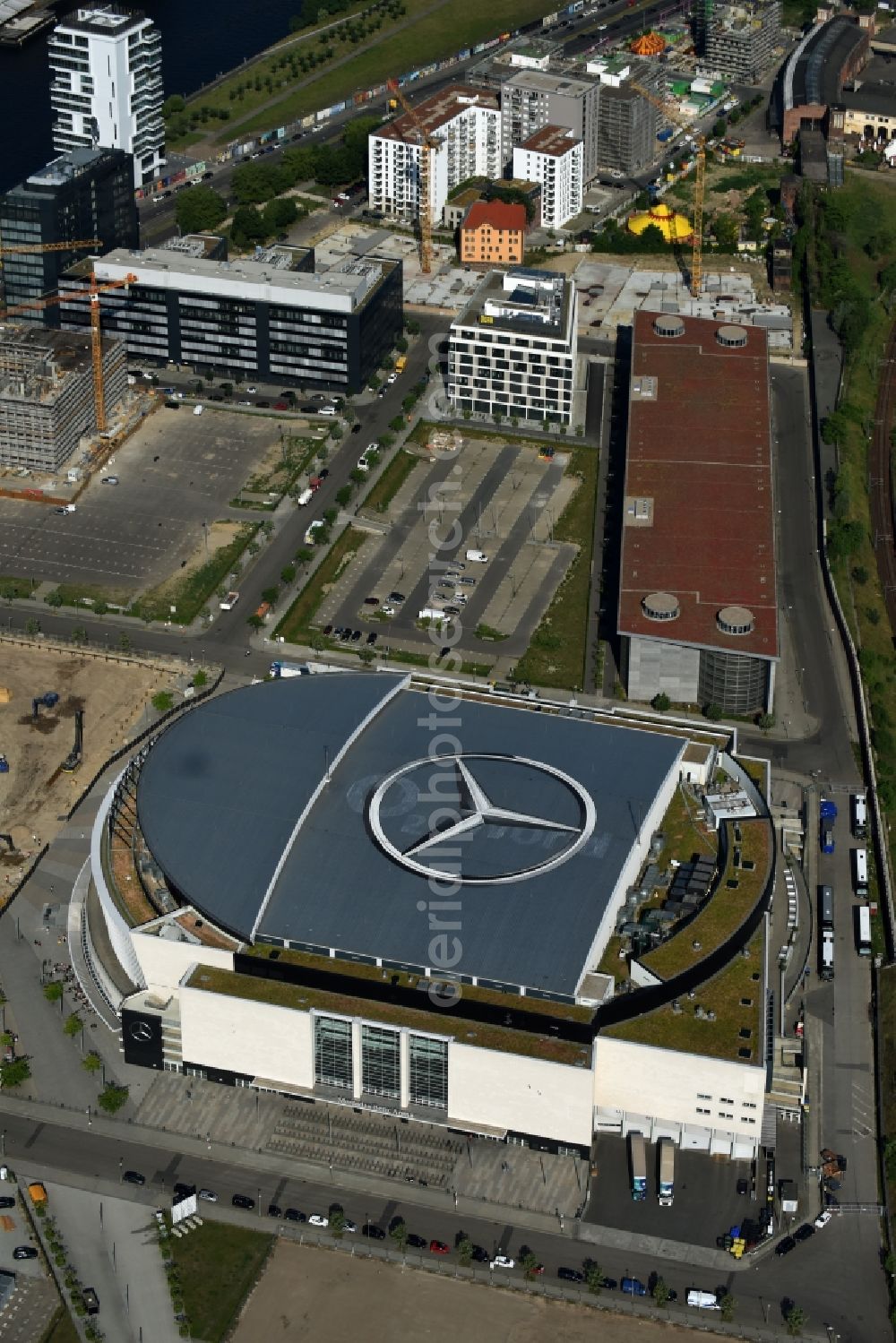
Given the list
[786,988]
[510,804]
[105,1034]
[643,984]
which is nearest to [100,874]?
[105,1034]

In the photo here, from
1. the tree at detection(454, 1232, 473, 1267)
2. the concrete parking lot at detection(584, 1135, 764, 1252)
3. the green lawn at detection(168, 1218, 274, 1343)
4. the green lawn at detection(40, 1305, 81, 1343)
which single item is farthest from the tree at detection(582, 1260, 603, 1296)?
the green lawn at detection(40, 1305, 81, 1343)

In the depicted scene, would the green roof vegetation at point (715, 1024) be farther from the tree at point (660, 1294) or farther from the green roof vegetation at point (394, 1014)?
the tree at point (660, 1294)

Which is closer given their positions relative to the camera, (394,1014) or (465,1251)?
(465,1251)

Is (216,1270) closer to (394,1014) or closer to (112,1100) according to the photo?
(112,1100)

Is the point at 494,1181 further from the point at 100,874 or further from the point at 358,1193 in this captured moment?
the point at 100,874

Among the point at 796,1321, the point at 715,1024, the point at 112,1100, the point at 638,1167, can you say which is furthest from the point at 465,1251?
the point at 112,1100

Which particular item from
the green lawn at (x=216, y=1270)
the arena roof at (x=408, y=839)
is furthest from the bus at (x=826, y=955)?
the green lawn at (x=216, y=1270)

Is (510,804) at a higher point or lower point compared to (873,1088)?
higher
